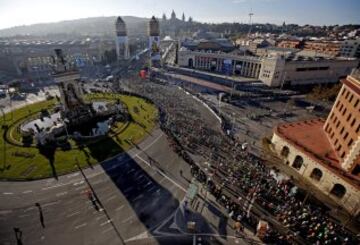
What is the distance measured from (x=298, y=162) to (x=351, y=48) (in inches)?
5512

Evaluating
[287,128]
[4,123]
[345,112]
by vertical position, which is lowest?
[4,123]

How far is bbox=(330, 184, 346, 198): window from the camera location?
37531mm

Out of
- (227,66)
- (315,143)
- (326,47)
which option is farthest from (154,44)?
(326,47)

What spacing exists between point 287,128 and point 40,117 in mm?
72171

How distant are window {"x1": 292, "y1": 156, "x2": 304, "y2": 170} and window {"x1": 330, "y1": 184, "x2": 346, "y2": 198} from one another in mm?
7228

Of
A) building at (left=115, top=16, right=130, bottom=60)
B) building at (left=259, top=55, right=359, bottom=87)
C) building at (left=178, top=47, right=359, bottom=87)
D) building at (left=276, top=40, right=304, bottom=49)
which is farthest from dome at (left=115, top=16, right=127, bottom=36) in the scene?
building at (left=276, top=40, right=304, bottom=49)

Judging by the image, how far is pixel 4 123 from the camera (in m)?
63.0

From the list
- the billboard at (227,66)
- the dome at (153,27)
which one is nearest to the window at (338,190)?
the billboard at (227,66)

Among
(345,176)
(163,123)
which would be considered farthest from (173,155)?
(345,176)

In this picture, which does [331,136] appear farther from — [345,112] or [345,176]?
[345,176]

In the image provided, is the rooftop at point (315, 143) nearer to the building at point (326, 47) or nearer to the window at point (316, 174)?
the window at point (316, 174)

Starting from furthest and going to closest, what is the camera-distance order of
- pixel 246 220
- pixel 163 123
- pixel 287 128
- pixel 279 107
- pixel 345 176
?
pixel 279 107 → pixel 163 123 → pixel 287 128 → pixel 345 176 → pixel 246 220

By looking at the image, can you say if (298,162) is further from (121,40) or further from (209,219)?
(121,40)

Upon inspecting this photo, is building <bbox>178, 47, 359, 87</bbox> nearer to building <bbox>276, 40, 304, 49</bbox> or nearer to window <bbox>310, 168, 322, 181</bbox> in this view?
building <bbox>276, 40, 304, 49</bbox>
